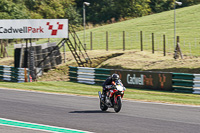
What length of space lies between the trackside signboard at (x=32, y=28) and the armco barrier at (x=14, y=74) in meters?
2.57

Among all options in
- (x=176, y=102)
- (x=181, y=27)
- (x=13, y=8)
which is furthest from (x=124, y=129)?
(x=13, y=8)

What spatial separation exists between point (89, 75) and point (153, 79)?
18.0ft

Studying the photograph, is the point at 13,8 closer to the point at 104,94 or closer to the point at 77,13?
the point at 77,13

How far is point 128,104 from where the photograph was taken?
17.2m

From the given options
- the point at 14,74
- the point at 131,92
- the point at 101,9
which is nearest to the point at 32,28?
the point at 14,74

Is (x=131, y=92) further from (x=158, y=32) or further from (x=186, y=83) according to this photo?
(x=158, y=32)

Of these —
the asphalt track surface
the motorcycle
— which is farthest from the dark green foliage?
the motorcycle

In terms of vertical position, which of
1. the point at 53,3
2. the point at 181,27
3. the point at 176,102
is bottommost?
the point at 176,102

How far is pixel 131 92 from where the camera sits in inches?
915

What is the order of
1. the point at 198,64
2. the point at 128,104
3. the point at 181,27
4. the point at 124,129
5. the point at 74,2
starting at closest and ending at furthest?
the point at 124,129, the point at 128,104, the point at 198,64, the point at 181,27, the point at 74,2

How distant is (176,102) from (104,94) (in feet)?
15.1

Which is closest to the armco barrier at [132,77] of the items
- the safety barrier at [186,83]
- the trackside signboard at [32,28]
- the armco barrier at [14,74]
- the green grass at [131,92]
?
the safety barrier at [186,83]

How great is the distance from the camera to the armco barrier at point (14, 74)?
2967cm

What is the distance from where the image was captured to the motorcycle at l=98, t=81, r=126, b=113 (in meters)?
13.8
